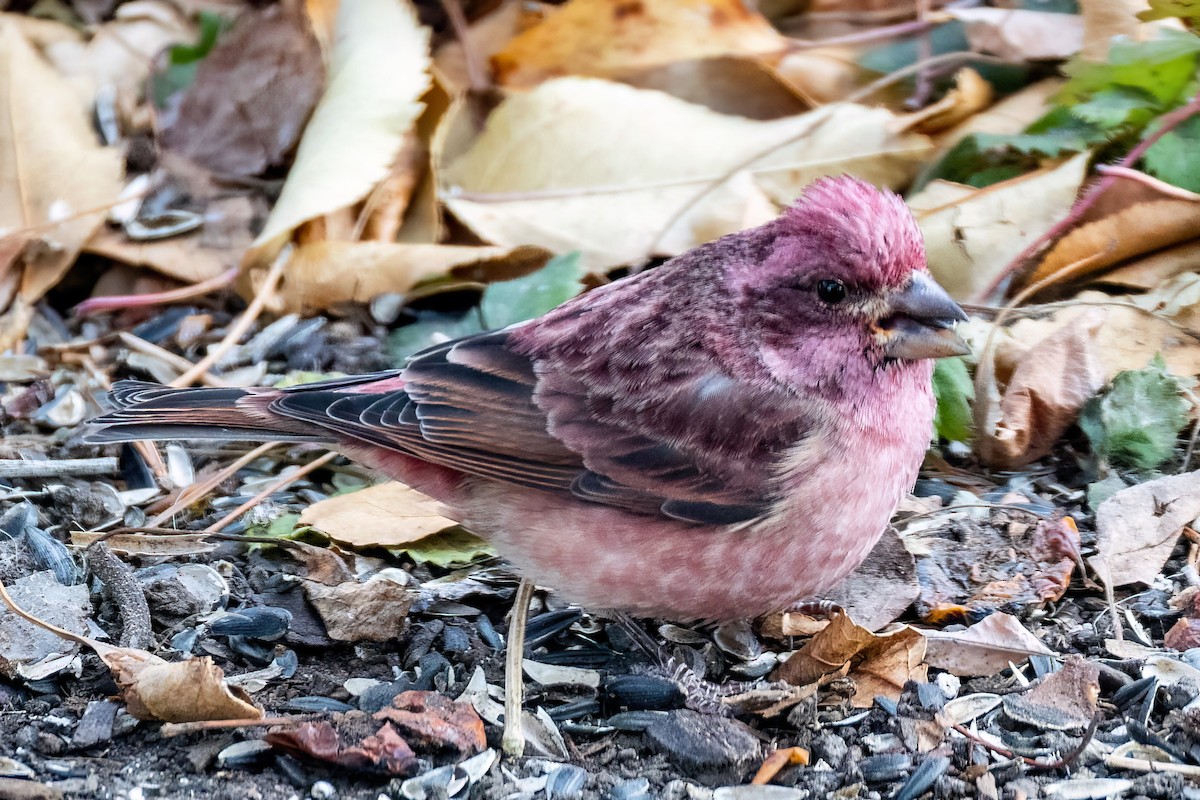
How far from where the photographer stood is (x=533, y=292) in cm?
470

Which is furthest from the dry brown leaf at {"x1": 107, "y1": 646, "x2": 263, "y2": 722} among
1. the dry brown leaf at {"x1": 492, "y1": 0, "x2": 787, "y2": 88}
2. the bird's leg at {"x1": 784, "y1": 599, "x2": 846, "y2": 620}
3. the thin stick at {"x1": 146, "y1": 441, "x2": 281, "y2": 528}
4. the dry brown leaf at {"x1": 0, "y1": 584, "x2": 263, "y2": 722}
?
the dry brown leaf at {"x1": 492, "y1": 0, "x2": 787, "y2": 88}

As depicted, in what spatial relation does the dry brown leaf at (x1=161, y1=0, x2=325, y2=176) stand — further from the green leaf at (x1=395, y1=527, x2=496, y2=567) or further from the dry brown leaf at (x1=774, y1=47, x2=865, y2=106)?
the green leaf at (x1=395, y1=527, x2=496, y2=567)

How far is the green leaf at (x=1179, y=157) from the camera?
443cm

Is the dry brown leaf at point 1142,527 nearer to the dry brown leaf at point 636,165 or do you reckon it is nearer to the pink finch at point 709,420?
the pink finch at point 709,420

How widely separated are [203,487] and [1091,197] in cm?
307

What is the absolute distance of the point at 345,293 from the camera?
5.09m

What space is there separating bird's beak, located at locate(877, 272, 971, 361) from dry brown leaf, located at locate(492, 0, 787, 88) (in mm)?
2477

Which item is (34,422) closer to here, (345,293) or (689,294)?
(345,293)

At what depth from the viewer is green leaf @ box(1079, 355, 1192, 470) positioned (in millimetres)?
3998

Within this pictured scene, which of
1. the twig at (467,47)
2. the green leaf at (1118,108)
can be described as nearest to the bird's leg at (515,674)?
the green leaf at (1118,108)

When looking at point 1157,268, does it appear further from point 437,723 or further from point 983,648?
point 437,723

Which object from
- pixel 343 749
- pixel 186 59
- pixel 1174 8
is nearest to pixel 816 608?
pixel 343 749

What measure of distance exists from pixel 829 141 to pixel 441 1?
2.13 m

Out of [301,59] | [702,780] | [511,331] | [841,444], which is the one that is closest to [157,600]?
[511,331]
